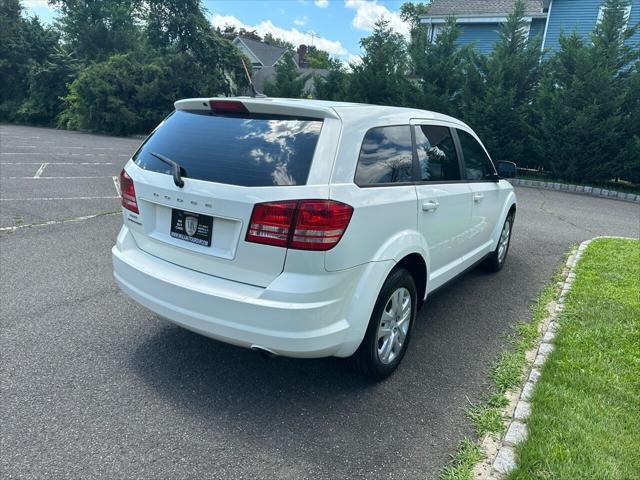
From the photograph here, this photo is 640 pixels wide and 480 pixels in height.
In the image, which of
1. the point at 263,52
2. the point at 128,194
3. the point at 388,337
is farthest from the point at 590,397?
the point at 263,52

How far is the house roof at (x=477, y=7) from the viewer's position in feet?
67.9

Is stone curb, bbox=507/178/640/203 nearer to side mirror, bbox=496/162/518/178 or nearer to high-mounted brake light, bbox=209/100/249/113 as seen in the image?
side mirror, bbox=496/162/518/178

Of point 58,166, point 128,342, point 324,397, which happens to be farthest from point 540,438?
point 58,166

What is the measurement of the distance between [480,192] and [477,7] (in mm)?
21115

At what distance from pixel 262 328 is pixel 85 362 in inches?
60.8

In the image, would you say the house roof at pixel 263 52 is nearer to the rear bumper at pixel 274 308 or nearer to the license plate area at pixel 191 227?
the license plate area at pixel 191 227

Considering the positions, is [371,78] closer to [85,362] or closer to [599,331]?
[599,331]

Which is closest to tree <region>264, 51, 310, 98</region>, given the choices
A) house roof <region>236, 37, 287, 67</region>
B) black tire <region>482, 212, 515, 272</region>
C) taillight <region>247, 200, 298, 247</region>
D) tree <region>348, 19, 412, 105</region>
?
tree <region>348, 19, 412, 105</region>

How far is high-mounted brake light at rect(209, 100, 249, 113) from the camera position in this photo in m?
2.88

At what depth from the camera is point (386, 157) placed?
3.06 m

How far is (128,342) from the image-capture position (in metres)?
3.52

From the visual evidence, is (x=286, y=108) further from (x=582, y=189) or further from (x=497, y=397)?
(x=582, y=189)

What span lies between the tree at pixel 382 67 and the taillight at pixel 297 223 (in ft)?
49.5

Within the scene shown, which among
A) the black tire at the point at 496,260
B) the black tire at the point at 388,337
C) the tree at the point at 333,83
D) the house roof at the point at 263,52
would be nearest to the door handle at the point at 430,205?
the black tire at the point at 388,337
